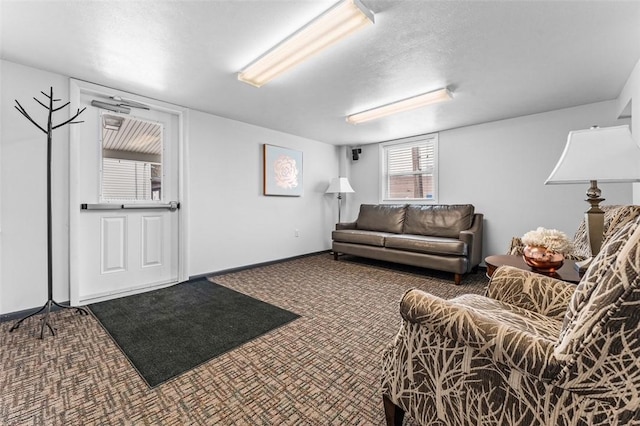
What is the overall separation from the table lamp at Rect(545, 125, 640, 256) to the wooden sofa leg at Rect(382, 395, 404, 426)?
4.53 feet

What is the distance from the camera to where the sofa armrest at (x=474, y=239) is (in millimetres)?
3396

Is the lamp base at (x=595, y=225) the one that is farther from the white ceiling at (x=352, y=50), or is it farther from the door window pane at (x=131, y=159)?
the door window pane at (x=131, y=159)

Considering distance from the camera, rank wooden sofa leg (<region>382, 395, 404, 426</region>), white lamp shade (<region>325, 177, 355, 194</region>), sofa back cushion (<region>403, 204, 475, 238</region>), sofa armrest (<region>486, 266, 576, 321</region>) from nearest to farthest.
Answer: wooden sofa leg (<region>382, 395, 404, 426</region>), sofa armrest (<region>486, 266, 576, 321</region>), sofa back cushion (<region>403, 204, 475, 238</region>), white lamp shade (<region>325, 177, 355, 194</region>)

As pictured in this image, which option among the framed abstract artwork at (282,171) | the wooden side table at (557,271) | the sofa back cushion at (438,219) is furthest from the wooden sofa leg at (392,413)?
the framed abstract artwork at (282,171)

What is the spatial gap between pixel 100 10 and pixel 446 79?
2.80 meters

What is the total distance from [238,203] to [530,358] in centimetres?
375

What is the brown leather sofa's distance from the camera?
3381mm

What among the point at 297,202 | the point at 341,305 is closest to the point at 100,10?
the point at 341,305

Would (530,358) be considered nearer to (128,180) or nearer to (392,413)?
(392,413)

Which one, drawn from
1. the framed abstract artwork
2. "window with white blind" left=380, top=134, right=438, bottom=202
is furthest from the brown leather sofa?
the framed abstract artwork

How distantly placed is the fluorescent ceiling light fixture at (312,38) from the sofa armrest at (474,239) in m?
2.79

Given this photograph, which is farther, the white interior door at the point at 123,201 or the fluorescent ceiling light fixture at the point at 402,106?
the fluorescent ceiling light fixture at the point at 402,106

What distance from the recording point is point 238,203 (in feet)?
13.0

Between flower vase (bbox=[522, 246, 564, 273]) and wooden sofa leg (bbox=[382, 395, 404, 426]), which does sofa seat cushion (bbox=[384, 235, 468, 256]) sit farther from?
wooden sofa leg (bbox=[382, 395, 404, 426])
